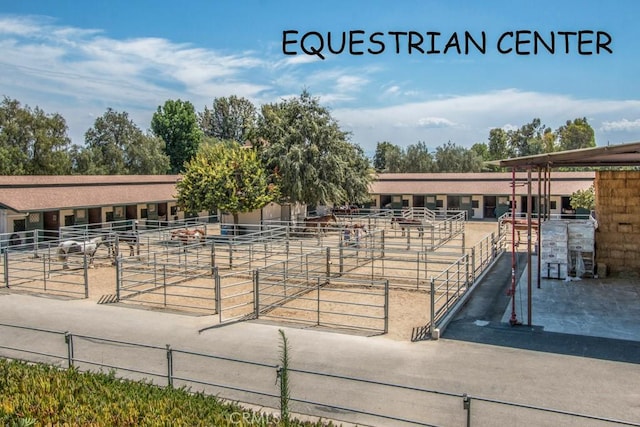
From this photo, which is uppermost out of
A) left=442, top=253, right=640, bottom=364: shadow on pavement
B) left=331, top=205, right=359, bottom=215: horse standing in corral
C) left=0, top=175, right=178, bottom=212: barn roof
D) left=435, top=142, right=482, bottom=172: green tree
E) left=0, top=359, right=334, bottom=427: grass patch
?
left=435, top=142, right=482, bottom=172: green tree

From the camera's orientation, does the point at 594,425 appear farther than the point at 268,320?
No

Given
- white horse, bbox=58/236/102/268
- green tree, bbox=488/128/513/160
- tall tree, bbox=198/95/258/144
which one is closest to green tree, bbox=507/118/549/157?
green tree, bbox=488/128/513/160

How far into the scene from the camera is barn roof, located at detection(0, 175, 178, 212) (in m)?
28.3

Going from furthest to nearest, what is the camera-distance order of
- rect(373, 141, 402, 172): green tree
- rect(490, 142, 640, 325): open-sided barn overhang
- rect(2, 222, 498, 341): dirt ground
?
rect(373, 141, 402, 172): green tree, rect(490, 142, 640, 325): open-sided barn overhang, rect(2, 222, 498, 341): dirt ground

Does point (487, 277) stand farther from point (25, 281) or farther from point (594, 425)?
point (25, 281)

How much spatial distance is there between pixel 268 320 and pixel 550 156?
793 centimetres

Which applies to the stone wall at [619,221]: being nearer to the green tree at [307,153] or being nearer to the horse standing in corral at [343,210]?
the green tree at [307,153]

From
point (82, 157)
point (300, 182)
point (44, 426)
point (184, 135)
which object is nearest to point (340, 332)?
point (44, 426)

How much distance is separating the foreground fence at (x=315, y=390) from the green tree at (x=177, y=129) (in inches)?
2227

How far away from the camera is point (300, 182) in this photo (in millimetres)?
32906

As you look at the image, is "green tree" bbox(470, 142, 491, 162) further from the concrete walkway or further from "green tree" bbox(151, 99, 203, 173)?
the concrete walkway

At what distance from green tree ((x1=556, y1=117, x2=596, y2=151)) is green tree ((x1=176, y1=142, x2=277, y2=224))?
65898 millimetres

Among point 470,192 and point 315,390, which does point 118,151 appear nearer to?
point 470,192

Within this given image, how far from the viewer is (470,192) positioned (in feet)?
143
